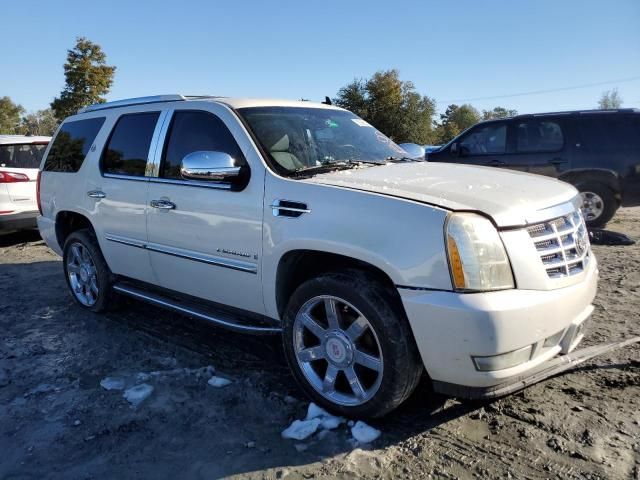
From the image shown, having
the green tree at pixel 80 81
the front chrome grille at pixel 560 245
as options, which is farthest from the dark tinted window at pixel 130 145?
the green tree at pixel 80 81

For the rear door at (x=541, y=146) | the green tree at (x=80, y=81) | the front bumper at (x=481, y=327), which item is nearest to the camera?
the front bumper at (x=481, y=327)

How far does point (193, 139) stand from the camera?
154 inches

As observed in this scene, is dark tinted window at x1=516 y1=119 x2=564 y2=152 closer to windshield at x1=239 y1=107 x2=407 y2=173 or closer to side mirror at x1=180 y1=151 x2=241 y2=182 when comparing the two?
windshield at x1=239 y1=107 x2=407 y2=173

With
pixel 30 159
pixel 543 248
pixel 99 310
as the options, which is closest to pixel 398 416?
pixel 543 248

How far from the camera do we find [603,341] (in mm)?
4012

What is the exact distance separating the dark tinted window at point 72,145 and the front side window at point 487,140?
6525 millimetres

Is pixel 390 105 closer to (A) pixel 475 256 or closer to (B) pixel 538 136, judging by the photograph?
(B) pixel 538 136

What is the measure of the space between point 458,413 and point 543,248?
43.0 inches

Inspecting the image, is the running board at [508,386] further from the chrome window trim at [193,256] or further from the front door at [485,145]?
the front door at [485,145]

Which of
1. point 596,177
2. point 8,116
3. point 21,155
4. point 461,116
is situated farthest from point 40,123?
point 596,177

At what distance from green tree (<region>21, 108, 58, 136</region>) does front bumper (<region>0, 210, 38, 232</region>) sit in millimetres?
60519

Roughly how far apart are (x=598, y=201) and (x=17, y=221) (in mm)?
9108

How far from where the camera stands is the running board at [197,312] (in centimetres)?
347

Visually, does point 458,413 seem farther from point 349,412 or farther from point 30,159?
point 30,159
